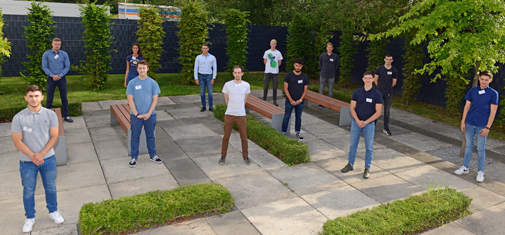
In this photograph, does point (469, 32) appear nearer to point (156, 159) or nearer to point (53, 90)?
point (156, 159)

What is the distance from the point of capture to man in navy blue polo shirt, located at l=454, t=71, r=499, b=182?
6457 mm

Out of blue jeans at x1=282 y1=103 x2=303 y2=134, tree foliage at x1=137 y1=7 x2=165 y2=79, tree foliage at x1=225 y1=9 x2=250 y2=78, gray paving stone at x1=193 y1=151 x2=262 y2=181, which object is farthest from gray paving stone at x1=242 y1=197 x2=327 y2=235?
tree foliage at x1=225 y1=9 x2=250 y2=78

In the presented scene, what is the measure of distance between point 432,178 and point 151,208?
488cm

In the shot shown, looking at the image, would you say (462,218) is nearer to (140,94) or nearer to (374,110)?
(374,110)

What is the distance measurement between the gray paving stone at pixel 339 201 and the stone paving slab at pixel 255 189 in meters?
0.40

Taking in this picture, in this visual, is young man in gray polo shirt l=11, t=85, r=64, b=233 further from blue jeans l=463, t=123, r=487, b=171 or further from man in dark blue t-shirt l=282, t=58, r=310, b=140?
blue jeans l=463, t=123, r=487, b=171

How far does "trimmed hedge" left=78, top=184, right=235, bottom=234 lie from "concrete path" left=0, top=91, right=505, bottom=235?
145 millimetres

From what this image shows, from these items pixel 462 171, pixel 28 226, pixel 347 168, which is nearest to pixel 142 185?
pixel 28 226

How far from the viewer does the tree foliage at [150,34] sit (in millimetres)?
14462

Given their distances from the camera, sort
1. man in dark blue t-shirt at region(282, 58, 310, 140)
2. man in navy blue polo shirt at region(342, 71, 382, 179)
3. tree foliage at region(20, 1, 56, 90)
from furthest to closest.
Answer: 1. tree foliage at region(20, 1, 56, 90)
2. man in dark blue t-shirt at region(282, 58, 310, 140)
3. man in navy blue polo shirt at region(342, 71, 382, 179)

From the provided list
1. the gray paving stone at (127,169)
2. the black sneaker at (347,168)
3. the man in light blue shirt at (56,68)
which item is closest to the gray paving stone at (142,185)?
the gray paving stone at (127,169)

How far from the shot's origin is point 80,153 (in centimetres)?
750

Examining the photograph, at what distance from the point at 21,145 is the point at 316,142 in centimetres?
595

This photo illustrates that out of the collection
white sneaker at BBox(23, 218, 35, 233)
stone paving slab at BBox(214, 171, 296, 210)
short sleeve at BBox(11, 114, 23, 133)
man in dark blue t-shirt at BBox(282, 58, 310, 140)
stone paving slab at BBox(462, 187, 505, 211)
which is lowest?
white sneaker at BBox(23, 218, 35, 233)
